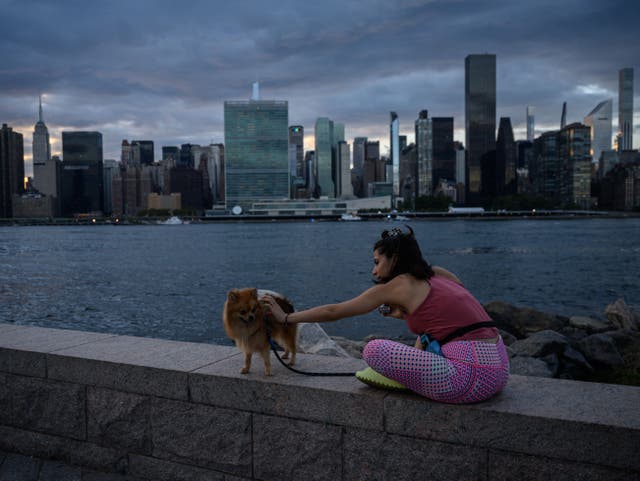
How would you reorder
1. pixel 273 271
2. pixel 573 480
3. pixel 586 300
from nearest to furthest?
pixel 573 480 < pixel 586 300 < pixel 273 271

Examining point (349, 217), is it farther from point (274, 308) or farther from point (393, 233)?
point (393, 233)

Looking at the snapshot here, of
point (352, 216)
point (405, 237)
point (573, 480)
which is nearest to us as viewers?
point (573, 480)

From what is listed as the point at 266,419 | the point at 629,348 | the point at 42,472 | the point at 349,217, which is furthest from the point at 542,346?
the point at 349,217

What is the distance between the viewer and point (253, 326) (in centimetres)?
374

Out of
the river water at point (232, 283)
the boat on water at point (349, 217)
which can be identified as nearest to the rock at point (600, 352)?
the river water at point (232, 283)

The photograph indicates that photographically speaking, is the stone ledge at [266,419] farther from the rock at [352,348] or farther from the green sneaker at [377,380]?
the rock at [352,348]

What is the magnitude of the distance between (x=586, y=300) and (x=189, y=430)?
85.9 feet

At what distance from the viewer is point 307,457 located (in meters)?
3.64

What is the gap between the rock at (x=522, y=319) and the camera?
16.5m

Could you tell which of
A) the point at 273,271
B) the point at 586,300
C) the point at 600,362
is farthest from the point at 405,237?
the point at 273,271

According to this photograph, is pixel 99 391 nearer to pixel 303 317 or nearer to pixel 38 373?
→ pixel 38 373

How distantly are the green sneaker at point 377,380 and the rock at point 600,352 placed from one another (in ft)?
26.3

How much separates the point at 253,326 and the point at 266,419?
0.60 meters

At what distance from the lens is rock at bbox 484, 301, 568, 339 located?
1645 cm
